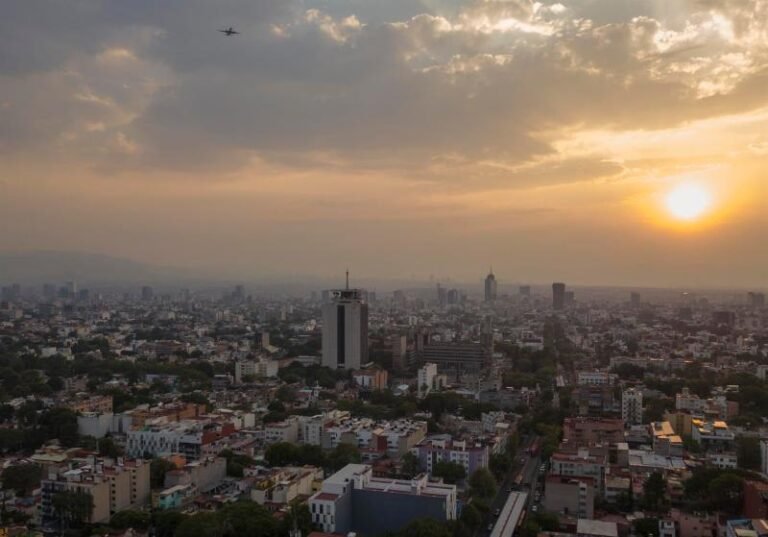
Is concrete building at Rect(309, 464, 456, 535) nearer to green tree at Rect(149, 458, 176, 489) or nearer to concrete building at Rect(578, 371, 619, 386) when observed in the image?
green tree at Rect(149, 458, 176, 489)

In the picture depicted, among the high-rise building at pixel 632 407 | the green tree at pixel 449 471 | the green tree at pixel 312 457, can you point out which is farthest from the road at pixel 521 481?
the high-rise building at pixel 632 407

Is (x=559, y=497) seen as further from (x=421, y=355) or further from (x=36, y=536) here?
(x=421, y=355)

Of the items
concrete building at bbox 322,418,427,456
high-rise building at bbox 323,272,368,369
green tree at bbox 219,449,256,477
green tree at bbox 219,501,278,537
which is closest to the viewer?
green tree at bbox 219,501,278,537

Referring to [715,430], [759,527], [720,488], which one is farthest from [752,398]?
[759,527]

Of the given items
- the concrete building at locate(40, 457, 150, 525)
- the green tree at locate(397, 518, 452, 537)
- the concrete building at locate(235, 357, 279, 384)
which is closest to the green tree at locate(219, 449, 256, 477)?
the concrete building at locate(40, 457, 150, 525)

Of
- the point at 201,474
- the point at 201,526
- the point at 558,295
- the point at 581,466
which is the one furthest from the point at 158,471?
the point at 558,295

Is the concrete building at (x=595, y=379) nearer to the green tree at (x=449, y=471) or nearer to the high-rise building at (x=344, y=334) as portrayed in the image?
the high-rise building at (x=344, y=334)
